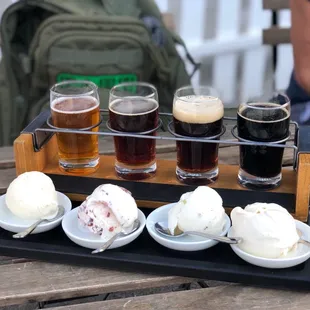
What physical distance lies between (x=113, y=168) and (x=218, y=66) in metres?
1.76

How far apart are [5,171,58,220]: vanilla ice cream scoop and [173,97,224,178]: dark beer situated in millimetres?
228

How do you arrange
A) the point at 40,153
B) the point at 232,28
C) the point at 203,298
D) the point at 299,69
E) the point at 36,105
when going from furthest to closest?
1. the point at 232,28
2. the point at 36,105
3. the point at 299,69
4. the point at 40,153
5. the point at 203,298

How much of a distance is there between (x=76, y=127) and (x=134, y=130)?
4.0 inches

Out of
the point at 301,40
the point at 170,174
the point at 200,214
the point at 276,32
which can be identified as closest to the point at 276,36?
the point at 276,32

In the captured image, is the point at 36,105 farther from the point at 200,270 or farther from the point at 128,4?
the point at 200,270

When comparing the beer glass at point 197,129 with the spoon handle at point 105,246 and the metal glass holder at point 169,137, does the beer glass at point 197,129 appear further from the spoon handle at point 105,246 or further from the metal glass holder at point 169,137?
the spoon handle at point 105,246

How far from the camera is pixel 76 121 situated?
98cm

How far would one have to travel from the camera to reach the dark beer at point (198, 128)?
3.04 feet

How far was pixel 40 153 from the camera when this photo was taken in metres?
1.01

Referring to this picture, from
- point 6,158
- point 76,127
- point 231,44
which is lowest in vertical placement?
point 231,44

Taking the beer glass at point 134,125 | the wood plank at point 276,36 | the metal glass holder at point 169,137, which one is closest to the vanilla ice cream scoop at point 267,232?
the metal glass holder at point 169,137

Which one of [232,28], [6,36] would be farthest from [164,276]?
[232,28]

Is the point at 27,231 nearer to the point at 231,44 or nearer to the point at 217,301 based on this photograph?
the point at 217,301

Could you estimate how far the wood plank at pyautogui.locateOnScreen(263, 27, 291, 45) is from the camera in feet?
6.59
